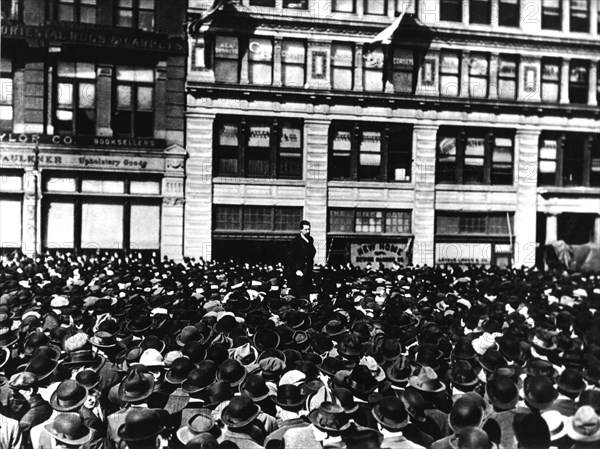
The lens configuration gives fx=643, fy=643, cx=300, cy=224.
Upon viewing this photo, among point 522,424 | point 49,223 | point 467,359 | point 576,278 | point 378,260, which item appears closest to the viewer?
point 522,424

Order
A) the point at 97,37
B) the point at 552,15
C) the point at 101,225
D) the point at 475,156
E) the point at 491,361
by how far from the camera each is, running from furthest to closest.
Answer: the point at 475,156
the point at 552,15
the point at 101,225
the point at 97,37
the point at 491,361

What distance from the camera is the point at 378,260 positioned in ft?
82.7

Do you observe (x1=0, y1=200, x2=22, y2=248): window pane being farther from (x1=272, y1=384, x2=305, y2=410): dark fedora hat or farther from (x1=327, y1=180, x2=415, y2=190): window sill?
(x1=272, y1=384, x2=305, y2=410): dark fedora hat

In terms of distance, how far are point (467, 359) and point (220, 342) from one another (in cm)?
283

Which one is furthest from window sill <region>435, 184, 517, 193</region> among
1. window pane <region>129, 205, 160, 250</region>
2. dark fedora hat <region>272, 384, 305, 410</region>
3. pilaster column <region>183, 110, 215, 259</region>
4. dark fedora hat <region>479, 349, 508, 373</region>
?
dark fedora hat <region>272, 384, 305, 410</region>

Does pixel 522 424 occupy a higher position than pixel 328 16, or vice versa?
pixel 328 16

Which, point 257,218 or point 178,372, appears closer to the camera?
point 178,372

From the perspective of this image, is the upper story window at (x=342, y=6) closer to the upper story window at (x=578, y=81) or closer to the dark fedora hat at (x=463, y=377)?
the upper story window at (x=578, y=81)

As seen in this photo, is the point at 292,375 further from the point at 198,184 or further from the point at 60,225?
the point at 60,225

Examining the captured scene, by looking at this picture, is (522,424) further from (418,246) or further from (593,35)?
(593,35)

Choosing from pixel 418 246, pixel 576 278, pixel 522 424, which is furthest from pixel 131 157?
pixel 522 424

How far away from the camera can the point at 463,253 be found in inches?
1027

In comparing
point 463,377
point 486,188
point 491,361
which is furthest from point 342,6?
point 463,377

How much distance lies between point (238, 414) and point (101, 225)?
2018 cm
